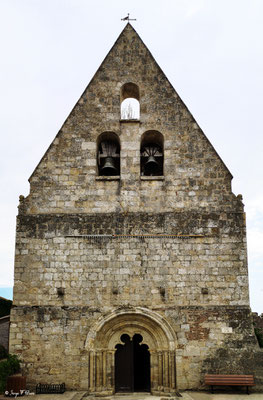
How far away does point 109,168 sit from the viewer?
12.7 metres

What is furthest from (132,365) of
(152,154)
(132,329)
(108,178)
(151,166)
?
(152,154)

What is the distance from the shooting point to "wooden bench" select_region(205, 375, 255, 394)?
10484mm

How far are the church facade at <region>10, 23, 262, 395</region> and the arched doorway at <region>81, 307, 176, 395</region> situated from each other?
0.03m

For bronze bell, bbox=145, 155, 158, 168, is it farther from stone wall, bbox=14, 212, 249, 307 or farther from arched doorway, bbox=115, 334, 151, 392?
arched doorway, bbox=115, 334, 151, 392

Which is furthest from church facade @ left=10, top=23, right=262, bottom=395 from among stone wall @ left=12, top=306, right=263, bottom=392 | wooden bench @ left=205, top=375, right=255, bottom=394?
wooden bench @ left=205, top=375, right=255, bottom=394

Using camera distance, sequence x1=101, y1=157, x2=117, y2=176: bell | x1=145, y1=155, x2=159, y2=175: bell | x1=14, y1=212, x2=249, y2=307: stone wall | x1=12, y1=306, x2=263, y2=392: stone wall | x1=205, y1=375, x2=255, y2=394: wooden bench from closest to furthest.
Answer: x1=205, y1=375, x2=255, y2=394: wooden bench → x1=12, y1=306, x2=263, y2=392: stone wall → x1=14, y1=212, x2=249, y2=307: stone wall → x1=101, y1=157, x2=117, y2=176: bell → x1=145, y1=155, x2=159, y2=175: bell

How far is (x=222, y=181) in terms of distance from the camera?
40.0 feet

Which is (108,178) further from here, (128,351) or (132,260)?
(128,351)

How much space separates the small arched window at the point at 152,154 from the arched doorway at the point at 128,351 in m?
4.34

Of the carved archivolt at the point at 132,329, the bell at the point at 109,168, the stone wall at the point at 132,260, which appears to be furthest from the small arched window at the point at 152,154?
the carved archivolt at the point at 132,329

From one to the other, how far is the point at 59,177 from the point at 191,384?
666 cm

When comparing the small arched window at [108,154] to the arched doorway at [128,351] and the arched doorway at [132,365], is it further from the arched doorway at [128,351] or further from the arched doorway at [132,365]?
the arched doorway at [132,365]

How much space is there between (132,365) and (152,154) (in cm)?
610

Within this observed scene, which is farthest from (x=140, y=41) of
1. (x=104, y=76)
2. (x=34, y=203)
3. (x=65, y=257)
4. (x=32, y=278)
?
(x=32, y=278)
